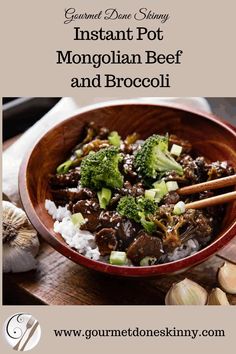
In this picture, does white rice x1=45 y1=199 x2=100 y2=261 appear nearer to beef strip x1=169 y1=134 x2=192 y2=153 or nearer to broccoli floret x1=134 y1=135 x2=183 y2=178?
broccoli floret x1=134 y1=135 x2=183 y2=178

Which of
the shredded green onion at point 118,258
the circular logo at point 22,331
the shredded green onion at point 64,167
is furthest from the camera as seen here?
the shredded green onion at point 64,167

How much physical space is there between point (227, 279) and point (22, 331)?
3.57ft

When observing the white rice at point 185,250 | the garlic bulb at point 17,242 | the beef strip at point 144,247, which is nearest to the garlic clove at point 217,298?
the white rice at point 185,250

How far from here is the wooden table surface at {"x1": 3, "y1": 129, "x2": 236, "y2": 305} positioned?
9.93ft

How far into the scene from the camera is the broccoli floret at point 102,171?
2996 mm

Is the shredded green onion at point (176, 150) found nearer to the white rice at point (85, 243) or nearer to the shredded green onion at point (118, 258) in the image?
the white rice at point (85, 243)

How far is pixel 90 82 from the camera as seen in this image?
302 centimetres

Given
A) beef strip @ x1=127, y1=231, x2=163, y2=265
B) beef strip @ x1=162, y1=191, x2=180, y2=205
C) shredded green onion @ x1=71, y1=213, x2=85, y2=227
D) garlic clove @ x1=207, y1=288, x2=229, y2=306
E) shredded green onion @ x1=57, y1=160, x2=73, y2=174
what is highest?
shredded green onion @ x1=57, y1=160, x2=73, y2=174

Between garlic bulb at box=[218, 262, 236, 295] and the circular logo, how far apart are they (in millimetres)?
985

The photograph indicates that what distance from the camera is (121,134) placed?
11.7 ft

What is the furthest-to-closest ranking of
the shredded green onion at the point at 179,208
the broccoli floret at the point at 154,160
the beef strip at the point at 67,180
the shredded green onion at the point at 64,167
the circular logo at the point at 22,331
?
the shredded green onion at the point at 64,167 < the beef strip at the point at 67,180 < the broccoli floret at the point at 154,160 < the shredded green onion at the point at 179,208 < the circular logo at the point at 22,331

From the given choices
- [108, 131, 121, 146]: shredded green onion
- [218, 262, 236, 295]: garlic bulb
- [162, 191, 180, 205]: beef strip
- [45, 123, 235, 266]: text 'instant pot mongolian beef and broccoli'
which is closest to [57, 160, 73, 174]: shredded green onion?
[45, 123, 235, 266]: text 'instant pot mongolian beef and broccoli'

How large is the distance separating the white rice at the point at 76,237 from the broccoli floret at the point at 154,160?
1.50 feet

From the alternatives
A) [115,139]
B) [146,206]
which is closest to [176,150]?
[115,139]
